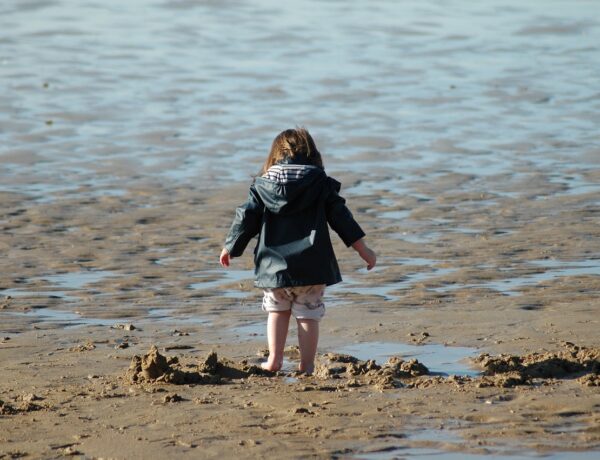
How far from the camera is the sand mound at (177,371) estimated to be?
19.2 ft

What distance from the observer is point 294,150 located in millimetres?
6168

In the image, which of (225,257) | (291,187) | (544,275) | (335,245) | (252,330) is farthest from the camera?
(335,245)

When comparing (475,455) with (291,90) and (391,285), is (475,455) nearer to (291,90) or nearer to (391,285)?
(391,285)

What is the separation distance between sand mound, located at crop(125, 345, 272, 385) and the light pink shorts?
0.34 m

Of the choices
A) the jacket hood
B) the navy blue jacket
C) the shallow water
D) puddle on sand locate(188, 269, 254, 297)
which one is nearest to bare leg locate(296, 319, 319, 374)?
the navy blue jacket

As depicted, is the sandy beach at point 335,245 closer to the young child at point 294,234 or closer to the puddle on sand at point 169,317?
the puddle on sand at point 169,317

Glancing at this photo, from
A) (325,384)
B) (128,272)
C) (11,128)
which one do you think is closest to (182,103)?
(11,128)

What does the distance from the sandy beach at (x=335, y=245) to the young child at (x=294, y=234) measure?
10.3 inches

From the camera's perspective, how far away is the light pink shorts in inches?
244

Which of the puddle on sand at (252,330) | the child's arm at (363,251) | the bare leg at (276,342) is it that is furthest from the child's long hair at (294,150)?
the puddle on sand at (252,330)

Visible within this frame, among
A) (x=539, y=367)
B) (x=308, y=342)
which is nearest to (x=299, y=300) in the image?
(x=308, y=342)

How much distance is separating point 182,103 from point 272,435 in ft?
37.0

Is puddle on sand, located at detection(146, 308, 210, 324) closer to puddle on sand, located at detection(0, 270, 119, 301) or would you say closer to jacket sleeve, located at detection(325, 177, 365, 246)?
puddle on sand, located at detection(0, 270, 119, 301)

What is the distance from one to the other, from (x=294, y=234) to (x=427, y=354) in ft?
3.21
